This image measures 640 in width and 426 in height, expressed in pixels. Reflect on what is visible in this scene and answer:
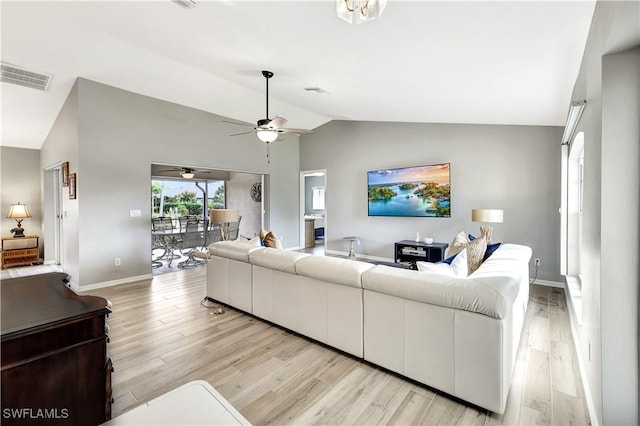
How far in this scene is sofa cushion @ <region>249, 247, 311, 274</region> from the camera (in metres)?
2.72

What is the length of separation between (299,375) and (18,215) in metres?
6.98

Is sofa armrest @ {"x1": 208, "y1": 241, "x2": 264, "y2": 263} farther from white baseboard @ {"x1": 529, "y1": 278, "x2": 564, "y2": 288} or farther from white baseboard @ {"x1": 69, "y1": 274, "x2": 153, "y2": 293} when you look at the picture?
white baseboard @ {"x1": 529, "y1": 278, "x2": 564, "y2": 288}

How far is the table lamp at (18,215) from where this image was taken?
582 centimetres

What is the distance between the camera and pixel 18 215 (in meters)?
5.84

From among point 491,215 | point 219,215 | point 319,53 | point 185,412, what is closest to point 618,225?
point 185,412

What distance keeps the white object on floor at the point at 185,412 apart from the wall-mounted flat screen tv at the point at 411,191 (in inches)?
202

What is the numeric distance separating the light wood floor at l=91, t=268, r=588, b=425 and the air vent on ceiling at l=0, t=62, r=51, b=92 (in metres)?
3.36

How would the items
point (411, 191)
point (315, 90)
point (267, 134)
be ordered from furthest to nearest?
point (411, 191) < point (315, 90) < point (267, 134)

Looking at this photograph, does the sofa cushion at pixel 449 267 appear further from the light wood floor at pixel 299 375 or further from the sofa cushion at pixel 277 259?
the sofa cushion at pixel 277 259

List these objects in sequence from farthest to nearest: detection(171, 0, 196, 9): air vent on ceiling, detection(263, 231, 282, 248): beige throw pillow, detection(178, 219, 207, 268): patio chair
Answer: detection(178, 219, 207, 268): patio chair, detection(263, 231, 282, 248): beige throw pillow, detection(171, 0, 196, 9): air vent on ceiling

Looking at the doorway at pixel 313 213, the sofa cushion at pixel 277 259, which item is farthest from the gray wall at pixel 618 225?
the doorway at pixel 313 213

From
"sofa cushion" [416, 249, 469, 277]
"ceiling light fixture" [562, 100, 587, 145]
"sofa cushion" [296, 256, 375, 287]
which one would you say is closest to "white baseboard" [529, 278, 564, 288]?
"ceiling light fixture" [562, 100, 587, 145]

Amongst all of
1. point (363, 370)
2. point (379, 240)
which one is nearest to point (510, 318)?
point (363, 370)

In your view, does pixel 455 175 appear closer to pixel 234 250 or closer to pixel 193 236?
pixel 234 250
